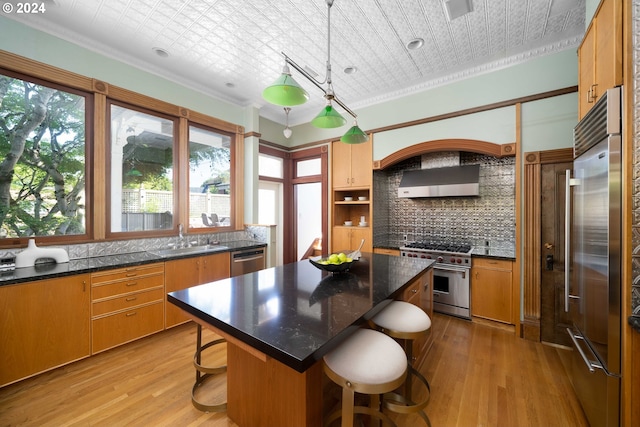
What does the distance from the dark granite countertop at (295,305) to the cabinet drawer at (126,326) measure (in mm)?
1595

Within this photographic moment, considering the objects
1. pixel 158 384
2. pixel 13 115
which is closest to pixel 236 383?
pixel 158 384

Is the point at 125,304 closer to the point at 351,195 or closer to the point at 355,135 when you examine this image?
the point at 355,135

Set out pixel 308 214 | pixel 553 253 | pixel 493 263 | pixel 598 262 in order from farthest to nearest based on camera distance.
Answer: pixel 308 214
pixel 493 263
pixel 553 253
pixel 598 262

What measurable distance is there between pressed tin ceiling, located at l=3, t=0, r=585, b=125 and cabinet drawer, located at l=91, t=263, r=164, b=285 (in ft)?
8.03

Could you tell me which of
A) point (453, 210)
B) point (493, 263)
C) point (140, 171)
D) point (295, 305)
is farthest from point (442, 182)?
point (140, 171)

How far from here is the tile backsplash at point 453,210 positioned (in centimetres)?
336

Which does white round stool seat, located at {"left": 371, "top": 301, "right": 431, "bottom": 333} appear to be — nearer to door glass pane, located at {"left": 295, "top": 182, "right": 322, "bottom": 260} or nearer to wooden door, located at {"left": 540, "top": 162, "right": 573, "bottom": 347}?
wooden door, located at {"left": 540, "top": 162, "right": 573, "bottom": 347}

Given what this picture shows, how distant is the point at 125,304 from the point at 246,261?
1.50 meters

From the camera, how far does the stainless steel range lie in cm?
321

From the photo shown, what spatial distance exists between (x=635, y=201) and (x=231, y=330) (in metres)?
2.02

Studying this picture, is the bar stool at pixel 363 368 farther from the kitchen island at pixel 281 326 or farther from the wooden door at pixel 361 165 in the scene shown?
the wooden door at pixel 361 165

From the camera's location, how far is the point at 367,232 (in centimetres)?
412

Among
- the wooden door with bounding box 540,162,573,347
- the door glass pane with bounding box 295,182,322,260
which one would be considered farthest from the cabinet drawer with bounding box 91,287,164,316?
the wooden door with bounding box 540,162,573,347

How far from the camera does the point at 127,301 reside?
255 centimetres
